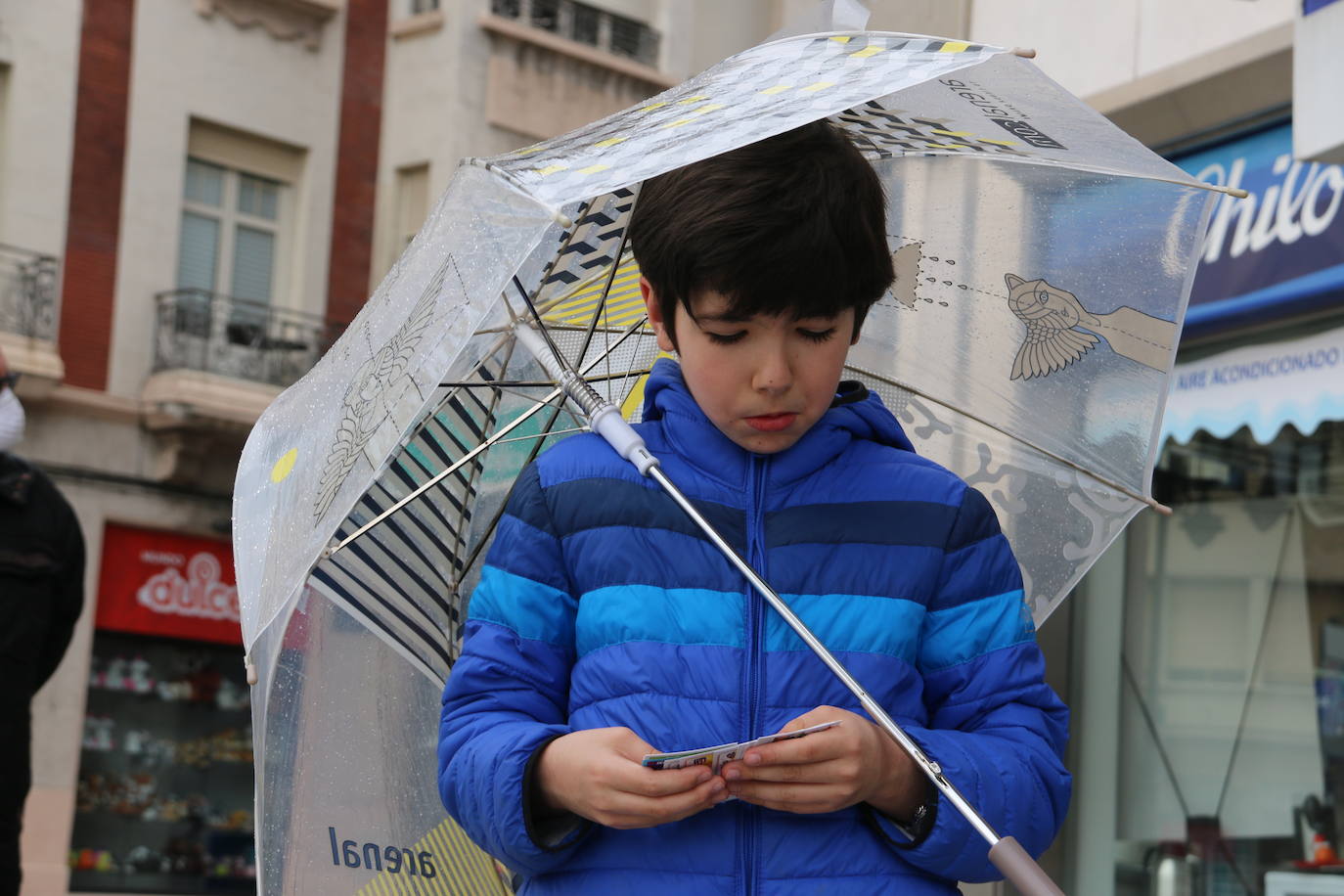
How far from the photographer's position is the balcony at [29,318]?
1712 cm

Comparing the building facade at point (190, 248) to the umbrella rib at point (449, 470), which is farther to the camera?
the building facade at point (190, 248)

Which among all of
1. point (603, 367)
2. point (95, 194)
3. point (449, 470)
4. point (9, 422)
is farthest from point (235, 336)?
point (449, 470)

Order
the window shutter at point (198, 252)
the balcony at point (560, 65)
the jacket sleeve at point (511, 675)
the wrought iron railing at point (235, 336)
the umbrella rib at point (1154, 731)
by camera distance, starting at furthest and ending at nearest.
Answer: the balcony at point (560, 65) < the window shutter at point (198, 252) < the wrought iron railing at point (235, 336) < the umbrella rib at point (1154, 731) < the jacket sleeve at point (511, 675)

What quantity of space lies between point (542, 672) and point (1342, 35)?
3.55 metres

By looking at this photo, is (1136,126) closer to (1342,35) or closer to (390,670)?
(1342,35)

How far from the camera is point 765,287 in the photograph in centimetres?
212

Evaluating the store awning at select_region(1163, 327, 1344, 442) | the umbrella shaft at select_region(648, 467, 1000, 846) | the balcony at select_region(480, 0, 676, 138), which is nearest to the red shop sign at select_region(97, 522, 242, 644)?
the balcony at select_region(480, 0, 676, 138)

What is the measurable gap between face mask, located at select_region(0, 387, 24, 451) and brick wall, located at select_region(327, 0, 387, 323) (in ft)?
47.6

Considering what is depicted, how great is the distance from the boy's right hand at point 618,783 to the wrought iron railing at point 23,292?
16.3 meters

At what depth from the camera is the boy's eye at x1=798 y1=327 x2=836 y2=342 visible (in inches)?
85.0

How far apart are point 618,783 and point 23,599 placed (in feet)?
11.6

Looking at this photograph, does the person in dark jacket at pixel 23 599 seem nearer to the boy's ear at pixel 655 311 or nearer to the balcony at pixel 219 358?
the boy's ear at pixel 655 311

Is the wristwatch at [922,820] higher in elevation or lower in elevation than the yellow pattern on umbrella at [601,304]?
lower

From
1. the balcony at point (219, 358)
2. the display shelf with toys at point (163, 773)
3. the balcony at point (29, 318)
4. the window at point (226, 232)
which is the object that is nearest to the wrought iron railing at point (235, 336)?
the balcony at point (219, 358)
